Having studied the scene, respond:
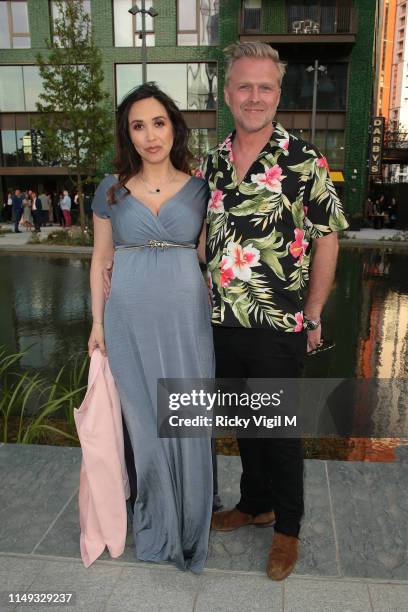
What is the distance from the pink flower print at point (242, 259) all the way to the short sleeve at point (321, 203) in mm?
291

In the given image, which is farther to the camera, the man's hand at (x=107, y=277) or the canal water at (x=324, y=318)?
the canal water at (x=324, y=318)

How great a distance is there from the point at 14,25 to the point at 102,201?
2806 cm

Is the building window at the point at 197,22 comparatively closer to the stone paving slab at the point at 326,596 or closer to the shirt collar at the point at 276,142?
the shirt collar at the point at 276,142

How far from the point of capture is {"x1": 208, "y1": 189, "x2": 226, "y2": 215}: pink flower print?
229 cm

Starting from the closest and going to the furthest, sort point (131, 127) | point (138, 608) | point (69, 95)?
point (138, 608)
point (131, 127)
point (69, 95)

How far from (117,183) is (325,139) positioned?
24735 millimetres

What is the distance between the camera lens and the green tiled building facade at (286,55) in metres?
23.6

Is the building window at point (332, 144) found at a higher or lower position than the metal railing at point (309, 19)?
lower

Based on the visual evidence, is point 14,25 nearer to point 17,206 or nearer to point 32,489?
point 17,206

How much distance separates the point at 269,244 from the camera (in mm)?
2236

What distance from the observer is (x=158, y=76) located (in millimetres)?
25141

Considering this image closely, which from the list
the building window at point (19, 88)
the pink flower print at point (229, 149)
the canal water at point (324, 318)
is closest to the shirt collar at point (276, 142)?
the pink flower print at point (229, 149)

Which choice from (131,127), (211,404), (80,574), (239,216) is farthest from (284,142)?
(80,574)

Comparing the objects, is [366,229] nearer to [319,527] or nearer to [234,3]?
[234,3]
